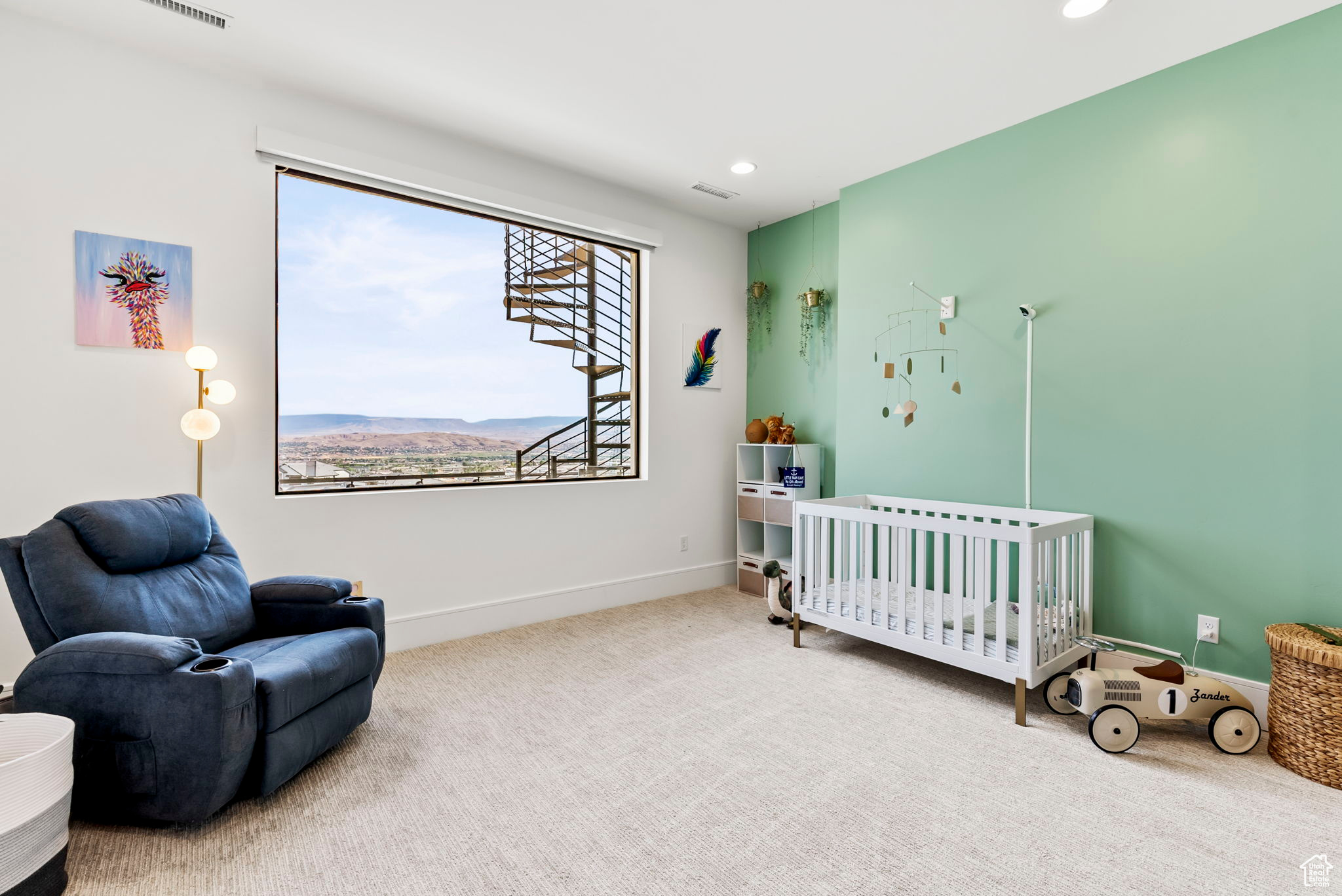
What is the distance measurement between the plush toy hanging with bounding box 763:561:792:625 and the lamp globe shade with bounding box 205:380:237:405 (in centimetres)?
283

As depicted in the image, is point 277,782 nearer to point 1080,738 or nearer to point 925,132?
point 1080,738

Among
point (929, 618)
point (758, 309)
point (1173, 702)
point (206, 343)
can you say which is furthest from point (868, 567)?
point (206, 343)

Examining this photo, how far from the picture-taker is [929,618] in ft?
9.11

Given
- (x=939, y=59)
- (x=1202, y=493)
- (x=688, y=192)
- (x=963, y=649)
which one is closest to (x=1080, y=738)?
(x=963, y=649)

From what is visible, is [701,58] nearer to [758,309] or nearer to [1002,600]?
[758,309]

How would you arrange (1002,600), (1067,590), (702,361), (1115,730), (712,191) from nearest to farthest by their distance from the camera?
(1115,730) < (1002,600) < (1067,590) < (712,191) < (702,361)

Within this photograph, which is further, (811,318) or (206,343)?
(811,318)

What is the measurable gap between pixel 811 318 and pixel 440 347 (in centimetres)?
241

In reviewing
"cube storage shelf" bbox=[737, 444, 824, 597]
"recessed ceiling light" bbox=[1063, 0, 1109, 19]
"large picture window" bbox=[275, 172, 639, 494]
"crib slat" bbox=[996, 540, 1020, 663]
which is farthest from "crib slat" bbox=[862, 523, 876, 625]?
"recessed ceiling light" bbox=[1063, 0, 1109, 19]

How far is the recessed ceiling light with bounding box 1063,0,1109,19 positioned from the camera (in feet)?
7.09

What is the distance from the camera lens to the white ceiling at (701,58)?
2275 mm

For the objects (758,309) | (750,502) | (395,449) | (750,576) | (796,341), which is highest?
(758,309)

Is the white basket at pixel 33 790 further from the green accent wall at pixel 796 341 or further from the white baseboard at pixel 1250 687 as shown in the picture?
the green accent wall at pixel 796 341

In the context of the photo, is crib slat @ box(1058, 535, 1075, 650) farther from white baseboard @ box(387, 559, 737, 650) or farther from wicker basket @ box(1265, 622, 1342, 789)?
white baseboard @ box(387, 559, 737, 650)
